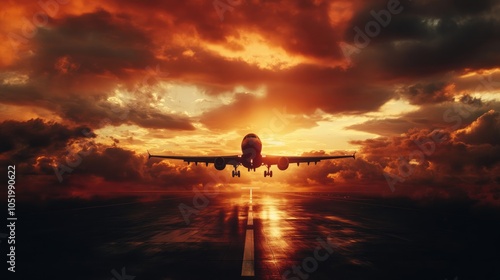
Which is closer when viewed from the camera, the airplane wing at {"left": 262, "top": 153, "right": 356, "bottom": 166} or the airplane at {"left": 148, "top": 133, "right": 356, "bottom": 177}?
the airplane at {"left": 148, "top": 133, "right": 356, "bottom": 177}

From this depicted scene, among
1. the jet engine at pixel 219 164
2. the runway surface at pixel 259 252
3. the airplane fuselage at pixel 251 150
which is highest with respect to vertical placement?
the airplane fuselage at pixel 251 150

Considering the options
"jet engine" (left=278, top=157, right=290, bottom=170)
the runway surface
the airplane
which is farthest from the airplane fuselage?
the runway surface

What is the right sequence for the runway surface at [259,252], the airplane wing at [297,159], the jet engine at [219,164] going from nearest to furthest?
the runway surface at [259,252] → the jet engine at [219,164] → the airplane wing at [297,159]

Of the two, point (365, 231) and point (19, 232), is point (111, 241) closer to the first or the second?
point (19, 232)

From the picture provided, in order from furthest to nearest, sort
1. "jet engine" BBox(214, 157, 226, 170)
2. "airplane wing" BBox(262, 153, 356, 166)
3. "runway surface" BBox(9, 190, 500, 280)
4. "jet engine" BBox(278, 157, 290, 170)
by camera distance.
Result: "airplane wing" BBox(262, 153, 356, 166) → "jet engine" BBox(278, 157, 290, 170) → "jet engine" BBox(214, 157, 226, 170) → "runway surface" BBox(9, 190, 500, 280)

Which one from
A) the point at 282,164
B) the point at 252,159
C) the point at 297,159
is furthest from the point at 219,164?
the point at 297,159

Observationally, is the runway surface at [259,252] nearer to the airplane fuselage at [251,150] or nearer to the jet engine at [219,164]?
the jet engine at [219,164]

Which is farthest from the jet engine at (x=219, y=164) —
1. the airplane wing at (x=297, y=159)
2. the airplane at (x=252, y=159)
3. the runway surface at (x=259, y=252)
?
the runway surface at (x=259, y=252)

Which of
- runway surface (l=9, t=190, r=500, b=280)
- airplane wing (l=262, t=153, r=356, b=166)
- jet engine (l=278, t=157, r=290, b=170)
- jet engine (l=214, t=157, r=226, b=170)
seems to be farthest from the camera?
airplane wing (l=262, t=153, r=356, b=166)

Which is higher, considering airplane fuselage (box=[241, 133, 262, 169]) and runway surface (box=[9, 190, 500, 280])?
airplane fuselage (box=[241, 133, 262, 169])

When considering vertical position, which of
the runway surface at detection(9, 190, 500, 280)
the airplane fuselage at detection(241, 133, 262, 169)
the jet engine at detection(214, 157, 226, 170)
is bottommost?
the runway surface at detection(9, 190, 500, 280)

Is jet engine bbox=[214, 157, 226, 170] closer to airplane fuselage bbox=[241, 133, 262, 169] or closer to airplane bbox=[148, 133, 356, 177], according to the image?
airplane bbox=[148, 133, 356, 177]

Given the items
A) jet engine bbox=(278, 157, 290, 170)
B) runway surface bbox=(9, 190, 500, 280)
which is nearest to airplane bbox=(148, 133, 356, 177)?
jet engine bbox=(278, 157, 290, 170)

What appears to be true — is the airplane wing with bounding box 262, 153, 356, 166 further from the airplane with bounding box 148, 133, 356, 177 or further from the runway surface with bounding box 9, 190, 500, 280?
the runway surface with bounding box 9, 190, 500, 280
